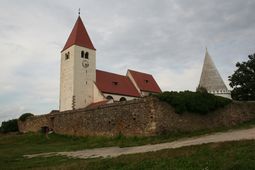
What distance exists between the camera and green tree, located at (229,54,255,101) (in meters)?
35.4

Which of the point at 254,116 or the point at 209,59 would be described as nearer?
the point at 254,116

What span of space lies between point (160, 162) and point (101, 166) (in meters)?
1.96

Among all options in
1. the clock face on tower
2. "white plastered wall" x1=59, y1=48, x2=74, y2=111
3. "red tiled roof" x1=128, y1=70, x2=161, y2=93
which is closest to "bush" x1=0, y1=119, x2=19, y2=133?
"white plastered wall" x1=59, y1=48, x2=74, y2=111

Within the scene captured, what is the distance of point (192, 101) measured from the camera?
21.1 m

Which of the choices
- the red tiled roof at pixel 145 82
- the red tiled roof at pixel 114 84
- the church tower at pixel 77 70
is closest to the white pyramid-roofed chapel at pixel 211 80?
the red tiled roof at pixel 145 82

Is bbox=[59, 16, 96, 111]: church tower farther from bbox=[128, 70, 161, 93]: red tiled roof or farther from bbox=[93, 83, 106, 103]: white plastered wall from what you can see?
bbox=[128, 70, 161, 93]: red tiled roof

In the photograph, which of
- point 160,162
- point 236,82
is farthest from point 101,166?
point 236,82

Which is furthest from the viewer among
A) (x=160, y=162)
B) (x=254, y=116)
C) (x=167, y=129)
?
(x=254, y=116)

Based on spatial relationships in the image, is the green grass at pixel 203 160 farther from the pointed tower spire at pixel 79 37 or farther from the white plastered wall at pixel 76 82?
the pointed tower spire at pixel 79 37

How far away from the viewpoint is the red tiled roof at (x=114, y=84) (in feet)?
144

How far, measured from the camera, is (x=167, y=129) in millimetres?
20000

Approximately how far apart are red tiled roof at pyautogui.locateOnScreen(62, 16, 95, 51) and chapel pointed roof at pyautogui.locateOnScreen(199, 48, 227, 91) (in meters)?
16.9

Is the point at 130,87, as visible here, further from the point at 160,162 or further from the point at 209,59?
the point at 160,162

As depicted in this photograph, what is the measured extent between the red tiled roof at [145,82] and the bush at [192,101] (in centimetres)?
2602
